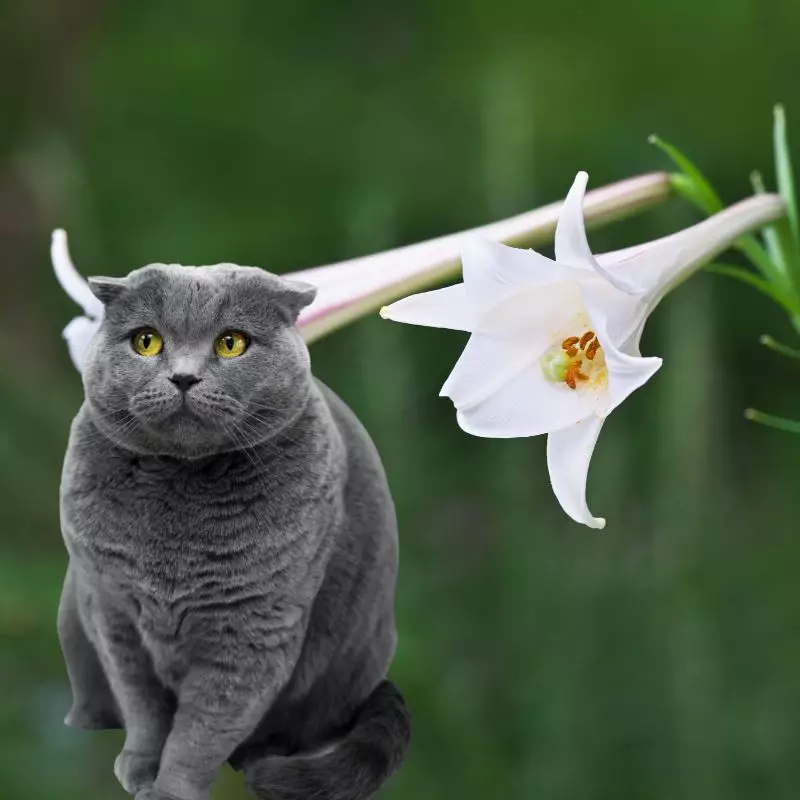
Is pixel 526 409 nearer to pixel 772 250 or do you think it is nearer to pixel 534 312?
pixel 534 312

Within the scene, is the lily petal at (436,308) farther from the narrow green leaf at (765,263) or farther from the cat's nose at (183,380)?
the narrow green leaf at (765,263)

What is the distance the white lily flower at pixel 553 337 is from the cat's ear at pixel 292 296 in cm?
4

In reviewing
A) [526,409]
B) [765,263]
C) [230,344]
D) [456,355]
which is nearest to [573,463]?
[526,409]

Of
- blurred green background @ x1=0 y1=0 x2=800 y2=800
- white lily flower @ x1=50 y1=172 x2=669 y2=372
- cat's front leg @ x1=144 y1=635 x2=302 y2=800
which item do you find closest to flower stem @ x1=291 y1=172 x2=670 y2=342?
white lily flower @ x1=50 y1=172 x2=669 y2=372

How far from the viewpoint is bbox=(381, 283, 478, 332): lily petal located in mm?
454

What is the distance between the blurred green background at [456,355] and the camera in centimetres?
137

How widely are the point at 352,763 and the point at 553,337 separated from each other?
0.17 metres

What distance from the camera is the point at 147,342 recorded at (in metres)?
0.42

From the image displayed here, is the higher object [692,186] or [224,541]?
[692,186]

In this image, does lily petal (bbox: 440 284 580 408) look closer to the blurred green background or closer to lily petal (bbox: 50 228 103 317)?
lily petal (bbox: 50 228 103 317)

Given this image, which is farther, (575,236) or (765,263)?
(765,263)

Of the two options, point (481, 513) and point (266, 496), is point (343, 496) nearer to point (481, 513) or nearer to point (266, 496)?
point (266, 496)

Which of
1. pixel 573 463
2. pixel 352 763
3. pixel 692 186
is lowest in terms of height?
pixel 352 763

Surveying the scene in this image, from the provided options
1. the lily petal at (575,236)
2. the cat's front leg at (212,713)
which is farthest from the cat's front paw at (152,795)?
the lily petal at (575,236)
